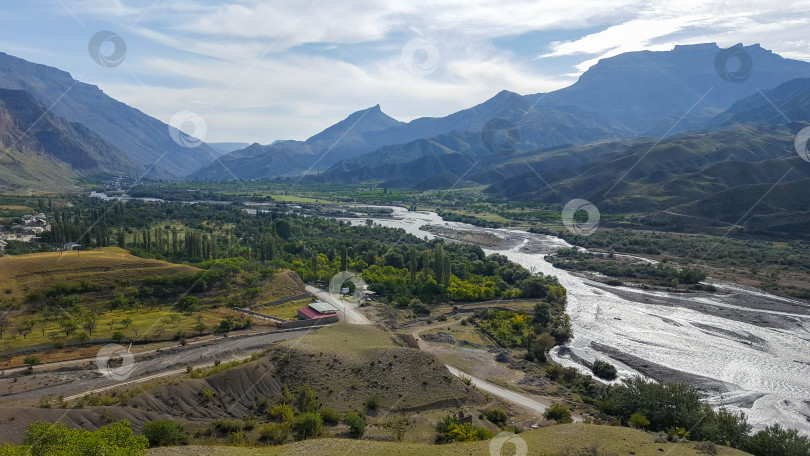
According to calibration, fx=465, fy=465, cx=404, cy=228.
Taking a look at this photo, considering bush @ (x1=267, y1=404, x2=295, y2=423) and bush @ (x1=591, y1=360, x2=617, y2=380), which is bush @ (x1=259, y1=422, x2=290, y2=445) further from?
bush @ (x1=591, y1=360, x2=617, y2=380)

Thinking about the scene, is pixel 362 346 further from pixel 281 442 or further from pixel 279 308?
pixel 279 308

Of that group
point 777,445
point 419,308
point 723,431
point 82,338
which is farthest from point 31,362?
point 777,445

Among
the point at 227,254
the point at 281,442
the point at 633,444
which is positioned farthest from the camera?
the point at 227,254

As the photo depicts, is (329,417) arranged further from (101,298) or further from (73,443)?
(101,298)

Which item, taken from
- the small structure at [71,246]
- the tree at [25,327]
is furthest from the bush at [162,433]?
the small structure at [71,246]

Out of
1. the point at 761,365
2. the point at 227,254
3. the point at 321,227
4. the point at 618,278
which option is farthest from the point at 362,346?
the point at 321,227

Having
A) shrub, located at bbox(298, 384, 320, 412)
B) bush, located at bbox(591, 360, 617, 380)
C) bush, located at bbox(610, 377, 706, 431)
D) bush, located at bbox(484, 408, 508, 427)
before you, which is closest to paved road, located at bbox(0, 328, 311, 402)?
shrub, located at bbox(298, 384, 320, 412)
